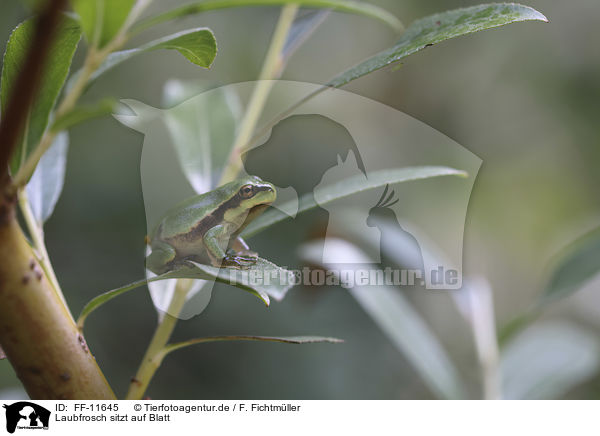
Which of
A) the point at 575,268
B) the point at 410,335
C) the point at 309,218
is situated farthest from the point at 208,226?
the point at 309,218

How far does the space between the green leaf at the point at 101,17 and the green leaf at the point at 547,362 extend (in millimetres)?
1054

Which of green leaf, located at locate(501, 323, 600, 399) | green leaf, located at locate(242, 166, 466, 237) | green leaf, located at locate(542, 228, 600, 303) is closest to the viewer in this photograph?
green leaf, located at locate(242, 166, 466, 237)

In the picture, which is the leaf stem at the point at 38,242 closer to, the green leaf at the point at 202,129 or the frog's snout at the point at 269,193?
the green leaf at the point at 202,129

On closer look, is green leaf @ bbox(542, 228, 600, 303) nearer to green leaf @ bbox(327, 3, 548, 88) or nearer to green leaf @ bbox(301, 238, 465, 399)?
green leaf @ bbox(301, 238, 465, 399)

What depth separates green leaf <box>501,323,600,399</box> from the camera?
46.7 inches

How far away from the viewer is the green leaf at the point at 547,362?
3.89 feet

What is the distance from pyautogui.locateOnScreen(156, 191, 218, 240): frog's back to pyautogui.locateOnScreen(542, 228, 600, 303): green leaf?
0.61 m

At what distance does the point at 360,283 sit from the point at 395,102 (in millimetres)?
1512

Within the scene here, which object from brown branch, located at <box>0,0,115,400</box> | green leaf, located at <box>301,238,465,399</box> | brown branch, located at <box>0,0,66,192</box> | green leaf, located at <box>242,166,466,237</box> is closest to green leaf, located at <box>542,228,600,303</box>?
green leaf, located at <box>301,238,465,399</box>

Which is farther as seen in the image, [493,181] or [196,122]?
[493,181]

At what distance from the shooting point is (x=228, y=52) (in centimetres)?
224
